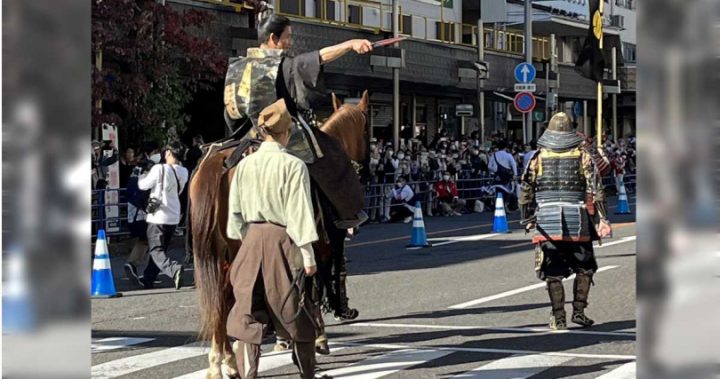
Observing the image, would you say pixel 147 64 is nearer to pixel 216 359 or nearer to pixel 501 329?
pixel 501 329

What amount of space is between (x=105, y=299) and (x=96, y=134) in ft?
24.8

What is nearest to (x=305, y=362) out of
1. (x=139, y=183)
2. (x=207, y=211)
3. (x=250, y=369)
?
(x=250, y=369)

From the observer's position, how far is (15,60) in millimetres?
1394

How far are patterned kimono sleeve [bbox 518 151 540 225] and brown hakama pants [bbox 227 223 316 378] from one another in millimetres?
4008

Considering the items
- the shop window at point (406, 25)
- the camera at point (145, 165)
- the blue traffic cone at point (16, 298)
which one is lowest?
the blue traffic cone at point (16, 298)

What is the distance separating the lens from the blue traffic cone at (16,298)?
1381 millimetres

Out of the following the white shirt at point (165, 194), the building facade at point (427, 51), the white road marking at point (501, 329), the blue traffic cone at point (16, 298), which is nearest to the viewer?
the blue traffic cone at point (16, 298)

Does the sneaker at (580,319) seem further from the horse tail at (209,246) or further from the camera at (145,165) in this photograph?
the camera at (145,165)

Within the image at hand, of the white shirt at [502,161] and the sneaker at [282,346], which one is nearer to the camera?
the sneaker at [282,346]

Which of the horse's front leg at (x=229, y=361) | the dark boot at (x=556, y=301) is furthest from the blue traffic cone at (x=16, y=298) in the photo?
the dark boot at (x=556, y=301)

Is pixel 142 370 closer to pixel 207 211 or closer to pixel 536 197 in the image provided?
pixel 207 211

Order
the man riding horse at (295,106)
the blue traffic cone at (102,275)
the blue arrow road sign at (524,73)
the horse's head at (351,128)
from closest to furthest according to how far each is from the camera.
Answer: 1. the man riding horse at (295,106)
2. the horse's head at (351,128)
3. the blue traffic cone at (102,275)
4. the blue arrow road sign at (524,73)

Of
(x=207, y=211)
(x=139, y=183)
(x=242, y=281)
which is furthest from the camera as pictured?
(x=139, y=183)

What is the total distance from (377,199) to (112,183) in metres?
7.60
